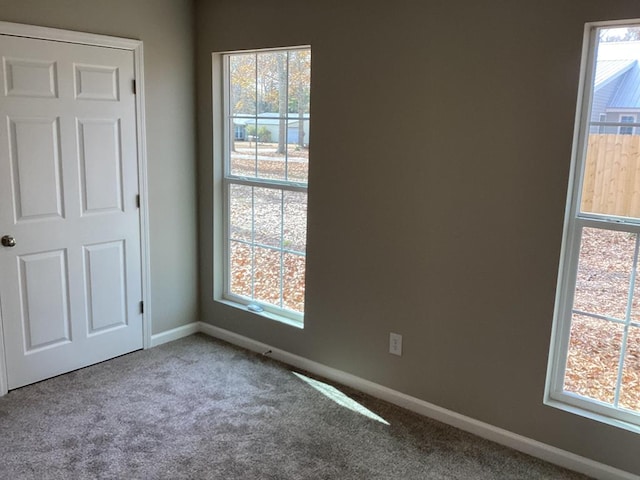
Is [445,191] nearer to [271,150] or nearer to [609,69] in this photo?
[609,69]

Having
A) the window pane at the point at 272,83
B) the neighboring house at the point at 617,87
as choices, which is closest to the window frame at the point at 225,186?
the window pane at the point at 272,83

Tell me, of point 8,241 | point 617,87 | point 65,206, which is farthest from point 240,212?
point 617,87

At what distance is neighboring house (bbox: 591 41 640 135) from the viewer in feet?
7.55

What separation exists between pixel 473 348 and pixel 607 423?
0.66 meters

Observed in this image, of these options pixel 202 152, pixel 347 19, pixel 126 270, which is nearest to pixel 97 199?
pixel 126 270

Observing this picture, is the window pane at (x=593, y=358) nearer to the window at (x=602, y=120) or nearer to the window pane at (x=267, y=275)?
the window at (x=602, y=120)

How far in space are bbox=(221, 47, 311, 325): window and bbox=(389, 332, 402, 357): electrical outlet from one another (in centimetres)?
72

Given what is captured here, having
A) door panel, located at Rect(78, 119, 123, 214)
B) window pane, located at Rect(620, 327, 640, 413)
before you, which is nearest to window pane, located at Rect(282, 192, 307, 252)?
door panel, located at Rect(78, 119, 123, 214)

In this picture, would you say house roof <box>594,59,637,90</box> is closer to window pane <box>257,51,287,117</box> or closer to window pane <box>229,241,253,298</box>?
window pane <box>257,51,287,117</box>

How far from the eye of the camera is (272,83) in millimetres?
3525

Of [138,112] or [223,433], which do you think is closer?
[223,433]

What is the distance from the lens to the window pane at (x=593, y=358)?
98.9 inches

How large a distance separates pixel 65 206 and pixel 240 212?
112 cm

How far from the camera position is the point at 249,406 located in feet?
10.2
